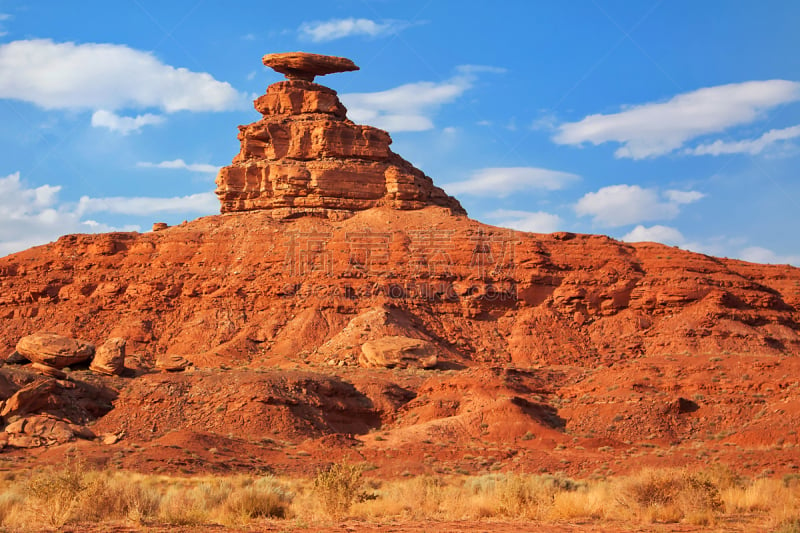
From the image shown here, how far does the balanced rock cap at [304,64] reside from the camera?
65500 mm

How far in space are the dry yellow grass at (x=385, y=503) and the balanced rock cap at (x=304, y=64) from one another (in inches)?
1849

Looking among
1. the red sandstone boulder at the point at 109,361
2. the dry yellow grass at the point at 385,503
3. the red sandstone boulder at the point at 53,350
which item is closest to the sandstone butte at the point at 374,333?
the red sandstone boulder at the point at 109,361

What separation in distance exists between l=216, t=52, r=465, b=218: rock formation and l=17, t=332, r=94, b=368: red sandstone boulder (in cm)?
1946

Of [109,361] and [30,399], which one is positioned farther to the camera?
[109,361]

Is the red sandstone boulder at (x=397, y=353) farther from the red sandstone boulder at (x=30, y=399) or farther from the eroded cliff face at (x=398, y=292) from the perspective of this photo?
the red sandstone boulder at (x=30, y=399)

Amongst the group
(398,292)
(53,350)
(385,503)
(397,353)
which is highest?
(398,292)

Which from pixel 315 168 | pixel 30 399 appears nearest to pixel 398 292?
pixel 315 168

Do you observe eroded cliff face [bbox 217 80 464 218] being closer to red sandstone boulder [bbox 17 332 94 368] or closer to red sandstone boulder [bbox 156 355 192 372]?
red sandstone boulder [bbox 156 355 192 372]

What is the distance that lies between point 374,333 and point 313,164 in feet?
58.6

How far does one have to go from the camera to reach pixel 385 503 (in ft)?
68.5

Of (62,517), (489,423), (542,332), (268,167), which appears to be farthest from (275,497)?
(268,167)

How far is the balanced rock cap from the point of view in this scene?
65.5 meters

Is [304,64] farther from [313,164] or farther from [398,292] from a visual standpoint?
[398,292]

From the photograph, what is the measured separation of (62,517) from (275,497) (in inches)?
176
